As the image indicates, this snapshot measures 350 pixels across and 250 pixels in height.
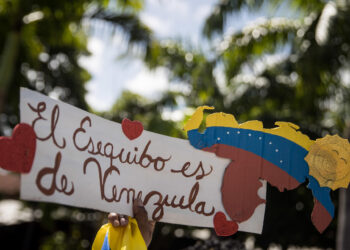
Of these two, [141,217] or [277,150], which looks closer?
[141,217]

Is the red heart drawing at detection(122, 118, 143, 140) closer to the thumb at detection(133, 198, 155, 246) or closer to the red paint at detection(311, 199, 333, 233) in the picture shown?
the thumb at detection(133, 198, 155, 246)

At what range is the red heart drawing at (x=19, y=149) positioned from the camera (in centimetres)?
186

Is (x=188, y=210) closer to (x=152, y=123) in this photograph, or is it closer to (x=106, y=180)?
(x=106, y=180)

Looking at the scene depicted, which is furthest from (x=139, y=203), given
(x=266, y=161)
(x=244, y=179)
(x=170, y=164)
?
(x=266, y=161)

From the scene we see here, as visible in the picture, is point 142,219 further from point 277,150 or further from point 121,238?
point 277,150

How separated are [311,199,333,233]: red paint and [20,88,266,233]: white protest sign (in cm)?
35

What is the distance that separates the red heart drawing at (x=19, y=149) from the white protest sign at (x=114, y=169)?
33mm

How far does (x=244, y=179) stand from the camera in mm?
2459

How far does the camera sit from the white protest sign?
1.99 meters

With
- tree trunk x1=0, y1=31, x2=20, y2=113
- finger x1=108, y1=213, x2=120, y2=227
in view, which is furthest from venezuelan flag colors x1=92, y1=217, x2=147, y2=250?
tree trunk x1=0, y1=31, x2=20, y2=113

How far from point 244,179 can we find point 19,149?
4.36ft

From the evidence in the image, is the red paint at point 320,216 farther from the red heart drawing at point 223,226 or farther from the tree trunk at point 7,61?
the tree trunk at point 7,61

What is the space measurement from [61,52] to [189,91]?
9.21 ft

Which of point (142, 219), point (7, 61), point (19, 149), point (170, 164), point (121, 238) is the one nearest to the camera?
point (19, 149)
